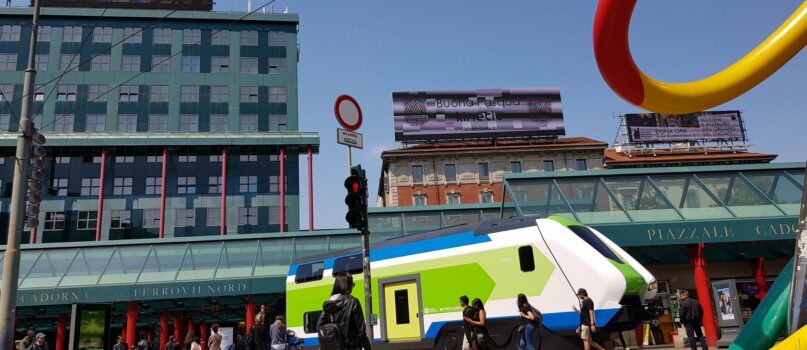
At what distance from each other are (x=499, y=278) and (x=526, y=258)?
2.66 feet

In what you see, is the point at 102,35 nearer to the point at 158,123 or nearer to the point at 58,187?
the point at 158,123

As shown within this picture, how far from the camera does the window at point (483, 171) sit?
199ft

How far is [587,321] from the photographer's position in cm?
1143

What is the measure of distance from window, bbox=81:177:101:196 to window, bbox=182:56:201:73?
37.7ft

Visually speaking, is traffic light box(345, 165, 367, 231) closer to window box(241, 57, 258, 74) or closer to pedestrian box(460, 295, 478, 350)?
pedestrian box(460, 295, 478, 350)

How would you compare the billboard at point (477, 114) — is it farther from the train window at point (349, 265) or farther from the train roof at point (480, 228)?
the train roof at point (480, 228)

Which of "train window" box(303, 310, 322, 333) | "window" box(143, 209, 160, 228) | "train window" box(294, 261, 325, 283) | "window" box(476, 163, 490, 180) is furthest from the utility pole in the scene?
"window" box(476, 163, 490, 180)

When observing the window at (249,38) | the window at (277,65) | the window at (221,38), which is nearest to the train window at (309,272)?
the window at (277,65)

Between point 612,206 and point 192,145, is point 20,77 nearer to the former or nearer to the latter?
point 192,145

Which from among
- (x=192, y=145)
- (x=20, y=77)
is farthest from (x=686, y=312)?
(x=20, y=77)

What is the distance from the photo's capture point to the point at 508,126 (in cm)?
6094

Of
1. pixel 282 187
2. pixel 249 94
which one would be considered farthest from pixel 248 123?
pixel 282 187

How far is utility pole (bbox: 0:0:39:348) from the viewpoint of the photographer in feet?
39.9

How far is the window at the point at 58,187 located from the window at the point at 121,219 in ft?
14.3
